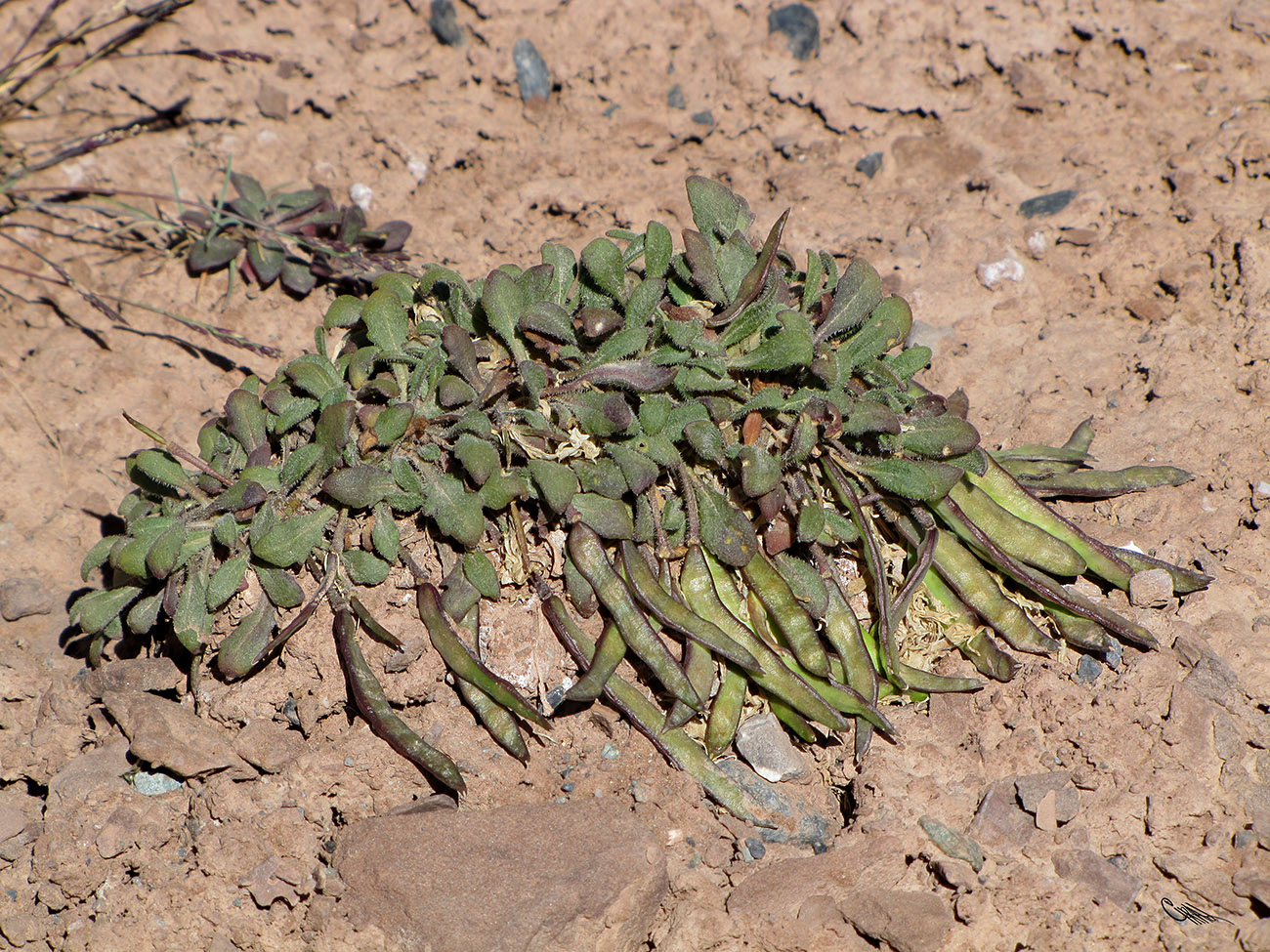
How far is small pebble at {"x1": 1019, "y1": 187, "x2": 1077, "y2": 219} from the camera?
4.04 m

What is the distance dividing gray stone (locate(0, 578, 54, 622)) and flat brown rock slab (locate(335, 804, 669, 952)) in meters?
1.63

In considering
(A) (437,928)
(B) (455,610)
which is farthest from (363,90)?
(A) (437,928)

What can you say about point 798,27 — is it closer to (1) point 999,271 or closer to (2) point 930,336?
(1) point 999,271

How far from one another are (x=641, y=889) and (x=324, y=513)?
1.42 meters

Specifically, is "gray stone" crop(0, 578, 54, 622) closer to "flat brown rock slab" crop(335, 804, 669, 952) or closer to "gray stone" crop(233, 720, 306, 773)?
"gray stone" crop(233, 720, 306, 773)

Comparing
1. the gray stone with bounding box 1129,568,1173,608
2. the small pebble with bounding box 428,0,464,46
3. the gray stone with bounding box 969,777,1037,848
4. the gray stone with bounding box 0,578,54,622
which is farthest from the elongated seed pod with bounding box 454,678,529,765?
the small pebble with bounding box 428,0,464,46

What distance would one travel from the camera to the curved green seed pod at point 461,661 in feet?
8.84

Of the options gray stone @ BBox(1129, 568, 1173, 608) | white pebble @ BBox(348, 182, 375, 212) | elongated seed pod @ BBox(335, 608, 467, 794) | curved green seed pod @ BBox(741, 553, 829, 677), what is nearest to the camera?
elongated seed pod @ BBox(335, 608, 467, 794)

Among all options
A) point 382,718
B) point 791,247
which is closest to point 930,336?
point 791,247

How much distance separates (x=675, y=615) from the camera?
2.76 m

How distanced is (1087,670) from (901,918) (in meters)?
0.97

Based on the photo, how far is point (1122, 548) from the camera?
3.02m

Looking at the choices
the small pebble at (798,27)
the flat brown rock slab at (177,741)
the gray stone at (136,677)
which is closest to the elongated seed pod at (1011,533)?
the flat brown rock slab at (177,741)

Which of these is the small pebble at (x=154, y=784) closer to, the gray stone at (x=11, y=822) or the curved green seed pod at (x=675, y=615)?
the gray stone at (x=11, y=822)
